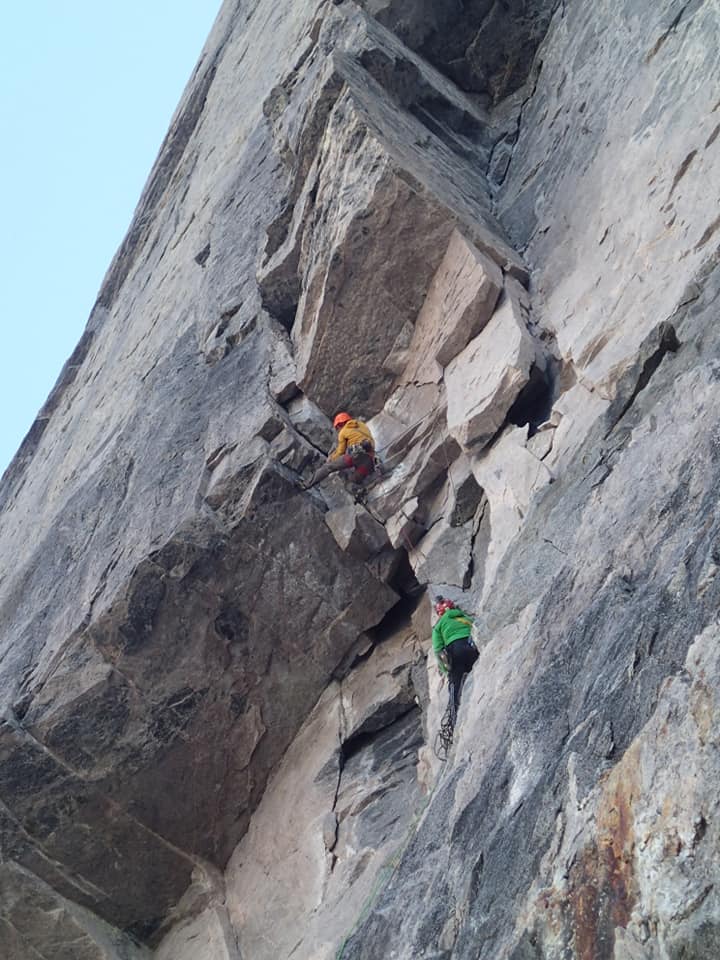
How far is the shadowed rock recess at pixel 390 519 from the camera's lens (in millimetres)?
5543

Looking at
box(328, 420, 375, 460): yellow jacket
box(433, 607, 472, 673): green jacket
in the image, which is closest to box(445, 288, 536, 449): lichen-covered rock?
box(328, 420, 375, 460): yellow jacket

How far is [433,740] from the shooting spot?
7996 mm

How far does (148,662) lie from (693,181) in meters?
5.82

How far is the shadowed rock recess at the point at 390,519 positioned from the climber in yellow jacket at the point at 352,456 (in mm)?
210

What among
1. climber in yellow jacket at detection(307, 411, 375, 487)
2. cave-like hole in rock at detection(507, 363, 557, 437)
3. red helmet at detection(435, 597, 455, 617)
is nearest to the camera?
red helmet at detection(435, 597, 455, 617)

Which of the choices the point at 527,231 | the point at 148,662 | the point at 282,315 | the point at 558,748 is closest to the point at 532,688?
the point at 558,748

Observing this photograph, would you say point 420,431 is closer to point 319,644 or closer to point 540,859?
point 319,644

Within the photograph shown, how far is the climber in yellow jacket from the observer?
30.6 ft

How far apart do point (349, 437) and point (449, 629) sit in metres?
2.54

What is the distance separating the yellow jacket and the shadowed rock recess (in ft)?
1.14

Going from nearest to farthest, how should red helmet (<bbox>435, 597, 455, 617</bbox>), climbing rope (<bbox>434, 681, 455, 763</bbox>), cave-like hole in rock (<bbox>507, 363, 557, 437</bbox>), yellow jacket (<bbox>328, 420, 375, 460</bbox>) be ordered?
1. climbing rope (<bbox>434, 681, 455, 763</bbox>)
2. red helmet (<bbox>435, 597, 455, 617</bbox>)
3. cave-like hole in rock (<bbox>507, 363, 557, 437</bbox>)
4. yellow jacket (<bbox>328, 420, 375, 460</bbox>)

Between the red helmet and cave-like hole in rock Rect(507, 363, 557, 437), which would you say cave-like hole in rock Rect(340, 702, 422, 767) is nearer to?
the red helmet

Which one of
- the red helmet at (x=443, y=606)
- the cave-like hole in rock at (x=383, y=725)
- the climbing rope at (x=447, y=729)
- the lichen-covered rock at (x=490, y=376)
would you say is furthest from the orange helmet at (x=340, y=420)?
the climbing rope at (x=447, y=729)

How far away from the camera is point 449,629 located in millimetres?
7461
